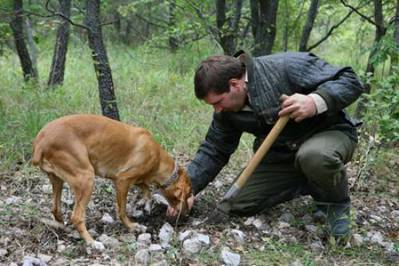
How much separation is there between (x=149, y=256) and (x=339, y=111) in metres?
1.88

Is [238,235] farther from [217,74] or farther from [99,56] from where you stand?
[99,56]

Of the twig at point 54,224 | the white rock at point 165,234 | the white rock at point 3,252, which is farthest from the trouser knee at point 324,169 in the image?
the white rock at point 3,252

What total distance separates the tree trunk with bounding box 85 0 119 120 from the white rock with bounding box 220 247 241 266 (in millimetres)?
2445

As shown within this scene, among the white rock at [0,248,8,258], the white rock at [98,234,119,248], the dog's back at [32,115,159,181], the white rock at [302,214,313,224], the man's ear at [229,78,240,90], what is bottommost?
the white rock at [302,214,313,224]

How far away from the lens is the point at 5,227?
384 centimetres

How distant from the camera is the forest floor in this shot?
11.8ft

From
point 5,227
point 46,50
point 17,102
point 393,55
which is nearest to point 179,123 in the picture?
point 17,102

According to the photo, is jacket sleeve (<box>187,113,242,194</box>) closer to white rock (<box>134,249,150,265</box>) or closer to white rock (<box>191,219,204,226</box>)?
white rock (<box>191,219,204,226</box>)

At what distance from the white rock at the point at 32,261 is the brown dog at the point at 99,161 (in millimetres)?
447

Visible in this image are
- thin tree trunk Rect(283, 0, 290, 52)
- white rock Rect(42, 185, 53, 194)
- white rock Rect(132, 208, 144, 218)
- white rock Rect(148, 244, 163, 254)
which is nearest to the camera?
white rock Rect(148, 244, 163, 254)

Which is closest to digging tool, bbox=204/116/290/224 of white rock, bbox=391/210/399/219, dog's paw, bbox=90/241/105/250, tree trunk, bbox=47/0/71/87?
dog's paw, bbox=90/241/105/250

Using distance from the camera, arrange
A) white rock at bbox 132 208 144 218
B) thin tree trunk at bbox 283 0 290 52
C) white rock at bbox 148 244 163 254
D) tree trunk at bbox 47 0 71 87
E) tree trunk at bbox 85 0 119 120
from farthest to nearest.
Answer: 1. thin tree trunk at bbox 283 0 290 52
2. tree trunk at bbox 47 0 71 87
3. tree trunk at bbox 85 0 119 120
4. white rock at bbox 132 208 144 218
5. white rock at bbox 148 244 163 254

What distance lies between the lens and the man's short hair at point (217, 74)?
12.6 feet

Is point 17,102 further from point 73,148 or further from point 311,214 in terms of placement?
point 311,214
